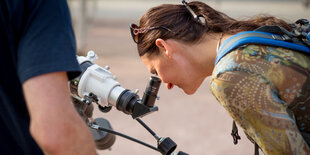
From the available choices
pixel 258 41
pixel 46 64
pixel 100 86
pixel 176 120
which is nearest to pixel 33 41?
pixel 46 64

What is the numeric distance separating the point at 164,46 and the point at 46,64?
106 centimetres

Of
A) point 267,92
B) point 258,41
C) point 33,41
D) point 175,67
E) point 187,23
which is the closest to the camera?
point 33,41

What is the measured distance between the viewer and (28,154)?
1.27m

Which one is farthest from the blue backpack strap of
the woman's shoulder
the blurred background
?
the blurred background

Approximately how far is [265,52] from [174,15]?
54cm

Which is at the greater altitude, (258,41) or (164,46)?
(258,41)

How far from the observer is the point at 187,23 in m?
2.08

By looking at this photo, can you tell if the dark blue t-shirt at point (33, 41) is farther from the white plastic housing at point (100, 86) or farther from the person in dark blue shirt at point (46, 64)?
the white plastic housing at point (100, 86)

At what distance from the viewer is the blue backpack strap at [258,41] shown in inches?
69.1

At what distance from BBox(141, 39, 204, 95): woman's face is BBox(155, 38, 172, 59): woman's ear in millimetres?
12

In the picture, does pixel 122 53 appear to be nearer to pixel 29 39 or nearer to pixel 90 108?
pixel 90 108

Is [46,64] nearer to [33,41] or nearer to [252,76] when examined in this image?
[33,41]

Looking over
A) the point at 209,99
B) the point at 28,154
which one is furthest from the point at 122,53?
the point at 28,154

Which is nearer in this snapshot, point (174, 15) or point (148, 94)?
point (148, 94)
